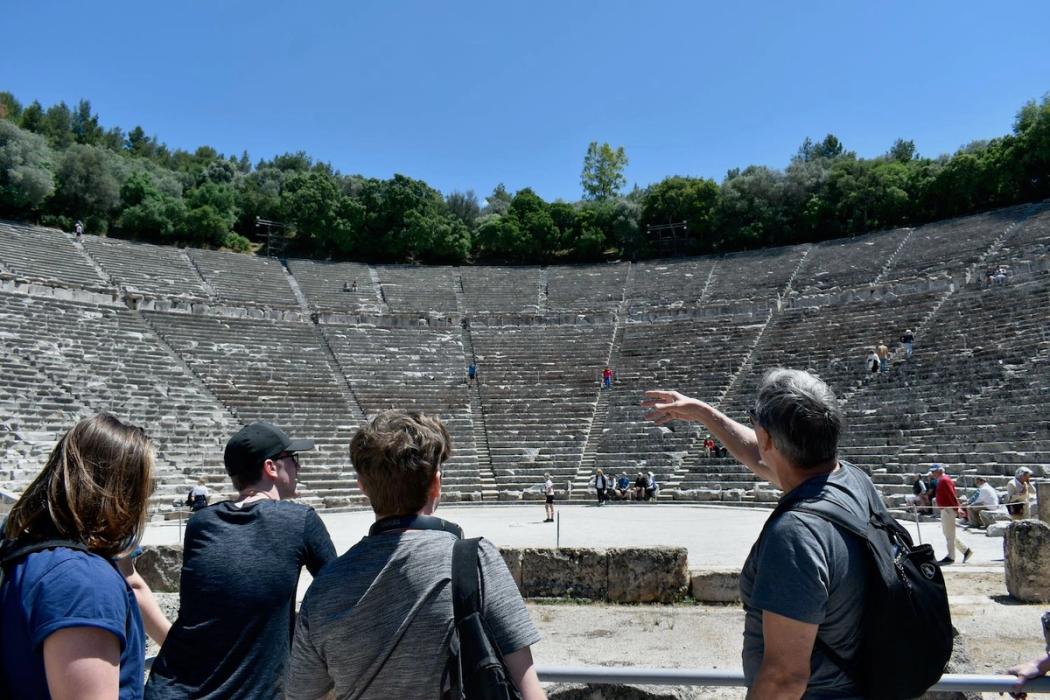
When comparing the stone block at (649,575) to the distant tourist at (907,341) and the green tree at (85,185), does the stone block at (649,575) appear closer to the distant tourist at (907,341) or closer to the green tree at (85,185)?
the distant tourist at (907,341)

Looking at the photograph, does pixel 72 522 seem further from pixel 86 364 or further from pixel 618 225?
pixel 618 225

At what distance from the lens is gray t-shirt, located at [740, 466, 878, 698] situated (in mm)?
1679

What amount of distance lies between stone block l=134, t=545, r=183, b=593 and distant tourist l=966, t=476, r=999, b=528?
1116 cm

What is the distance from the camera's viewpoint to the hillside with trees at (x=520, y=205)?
33188 mm

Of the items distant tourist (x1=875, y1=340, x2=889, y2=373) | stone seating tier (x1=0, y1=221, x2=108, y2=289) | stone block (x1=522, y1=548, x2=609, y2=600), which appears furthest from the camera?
stone seating tier (x1=0, y1=221, x2=108, y2=289)

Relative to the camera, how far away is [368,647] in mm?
1692

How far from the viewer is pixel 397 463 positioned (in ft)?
5.89

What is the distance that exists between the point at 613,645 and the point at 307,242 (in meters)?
38.4

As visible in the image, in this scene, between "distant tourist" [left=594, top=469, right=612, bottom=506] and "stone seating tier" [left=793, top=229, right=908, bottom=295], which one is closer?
"distant tourist" [left=594, top=469, right=612, bottom=506]

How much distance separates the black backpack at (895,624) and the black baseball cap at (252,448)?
1.69 meters

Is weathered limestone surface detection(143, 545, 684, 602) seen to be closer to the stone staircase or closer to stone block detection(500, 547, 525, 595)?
stone block detection(500, 547, 525, 595)

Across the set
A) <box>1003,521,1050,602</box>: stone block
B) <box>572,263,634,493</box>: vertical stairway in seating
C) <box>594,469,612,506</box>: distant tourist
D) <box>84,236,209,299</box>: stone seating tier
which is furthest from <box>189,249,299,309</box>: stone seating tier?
<box>1003,521,1050,602</box>: stone block

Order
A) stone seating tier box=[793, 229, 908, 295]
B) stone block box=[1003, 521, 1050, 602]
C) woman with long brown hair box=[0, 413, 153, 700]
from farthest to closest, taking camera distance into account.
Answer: stone seating tier box=[793, 229, 908, 295] → stone block box=[1003, 521, 1050, 602] → woman with long brown hair box=[0, 413, 153, 700]

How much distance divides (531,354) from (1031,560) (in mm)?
20510
